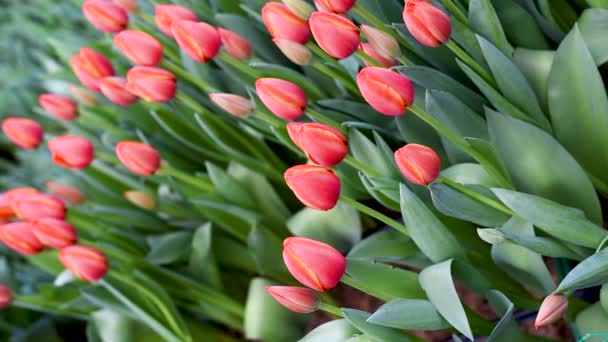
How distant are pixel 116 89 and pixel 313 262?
37 centimetres

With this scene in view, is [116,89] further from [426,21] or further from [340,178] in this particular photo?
[426,21]

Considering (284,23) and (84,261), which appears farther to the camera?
(84,261)

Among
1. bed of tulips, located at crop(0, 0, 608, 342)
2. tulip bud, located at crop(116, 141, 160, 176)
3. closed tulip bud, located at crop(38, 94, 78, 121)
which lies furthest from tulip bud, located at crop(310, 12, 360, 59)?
Result: closed tulip bud, located at crop(38, 94, 78, 121)

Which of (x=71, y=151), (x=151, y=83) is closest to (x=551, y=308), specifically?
(x=151, y=83)

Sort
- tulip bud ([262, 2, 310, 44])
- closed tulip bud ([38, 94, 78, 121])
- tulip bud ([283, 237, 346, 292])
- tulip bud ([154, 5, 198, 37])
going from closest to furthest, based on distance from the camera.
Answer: tulip bud ([283, 237, 346, 292])
tulip bud ([262, 2, 310, 44])
tulip bud ([154, 5, 198, 37])
closed tulip bud ([38, 94, 78, 121])

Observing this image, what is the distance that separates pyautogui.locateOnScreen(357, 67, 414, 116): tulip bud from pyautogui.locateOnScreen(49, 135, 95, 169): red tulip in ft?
1.24

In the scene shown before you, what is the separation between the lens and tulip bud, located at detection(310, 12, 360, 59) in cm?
54

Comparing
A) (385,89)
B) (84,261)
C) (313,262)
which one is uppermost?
(385,89)

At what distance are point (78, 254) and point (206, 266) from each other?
19 centimetres

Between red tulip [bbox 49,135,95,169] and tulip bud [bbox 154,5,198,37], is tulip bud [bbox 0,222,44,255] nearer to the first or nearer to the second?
red tulip [bbox 49,135,95,169]

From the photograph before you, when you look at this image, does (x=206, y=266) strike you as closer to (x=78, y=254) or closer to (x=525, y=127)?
(x=78, y=254)

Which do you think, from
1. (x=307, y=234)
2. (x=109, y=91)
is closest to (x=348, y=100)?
(x=307, y=234)

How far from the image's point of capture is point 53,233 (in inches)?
29.2

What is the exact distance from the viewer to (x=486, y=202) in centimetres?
58
